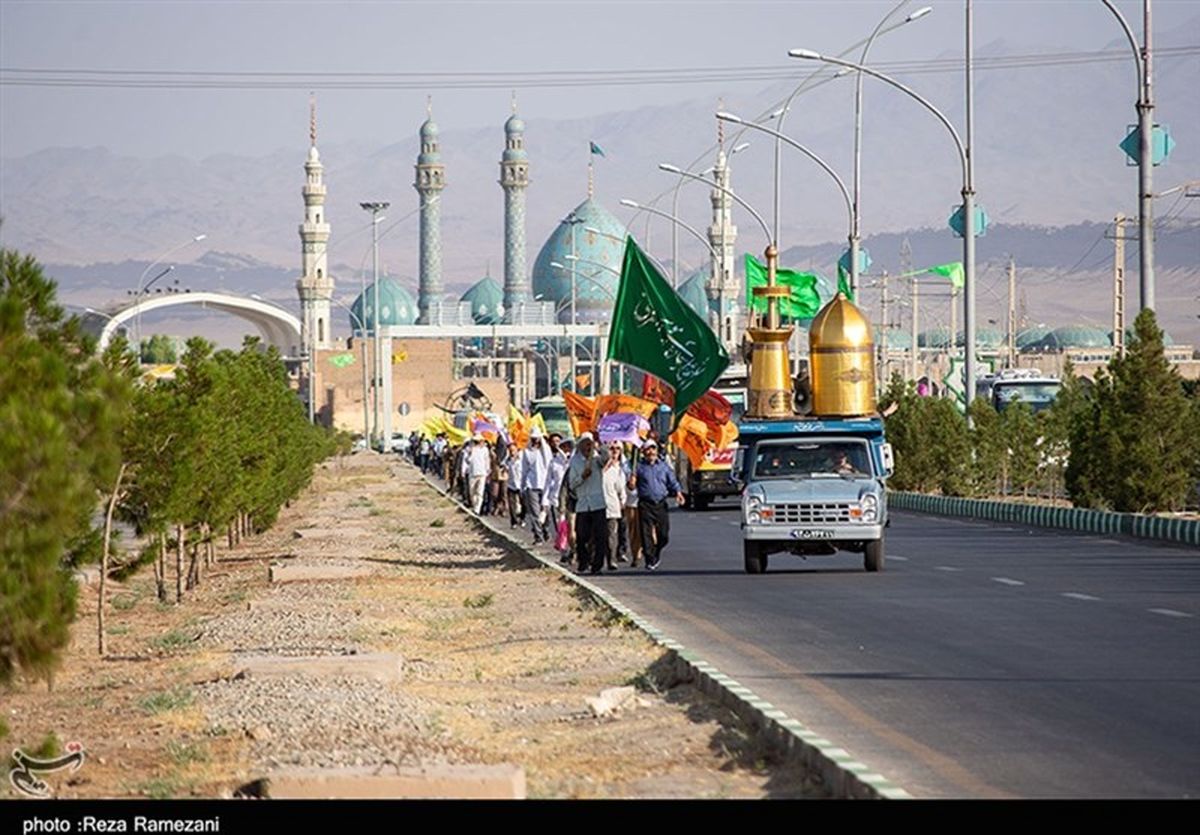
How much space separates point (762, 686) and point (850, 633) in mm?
3823

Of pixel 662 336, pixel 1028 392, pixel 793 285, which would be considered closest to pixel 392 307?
pixel 1028 392

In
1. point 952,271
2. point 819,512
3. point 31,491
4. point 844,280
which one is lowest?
point 819,512

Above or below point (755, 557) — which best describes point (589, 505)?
above

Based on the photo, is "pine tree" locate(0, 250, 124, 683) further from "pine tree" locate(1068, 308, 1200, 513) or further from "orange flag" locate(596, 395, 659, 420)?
"pine tree" locate(1068, 308, 1200, 513)

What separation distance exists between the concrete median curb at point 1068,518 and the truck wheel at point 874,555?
646 centimetres

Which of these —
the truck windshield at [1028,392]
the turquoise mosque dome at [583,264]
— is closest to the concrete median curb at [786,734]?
the truck windshield at [1028,392]

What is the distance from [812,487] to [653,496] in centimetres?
243

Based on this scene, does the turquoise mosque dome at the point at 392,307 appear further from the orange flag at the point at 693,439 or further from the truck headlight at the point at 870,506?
the truck headlight at the point at 870,506

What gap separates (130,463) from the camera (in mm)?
27344

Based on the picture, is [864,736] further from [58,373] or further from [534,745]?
[58,373]

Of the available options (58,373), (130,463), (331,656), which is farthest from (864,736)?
(130,463)

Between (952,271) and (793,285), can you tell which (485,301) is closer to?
(952,271)

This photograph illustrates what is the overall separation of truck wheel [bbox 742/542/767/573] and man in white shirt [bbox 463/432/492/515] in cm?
1975

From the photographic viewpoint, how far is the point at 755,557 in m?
27.5
